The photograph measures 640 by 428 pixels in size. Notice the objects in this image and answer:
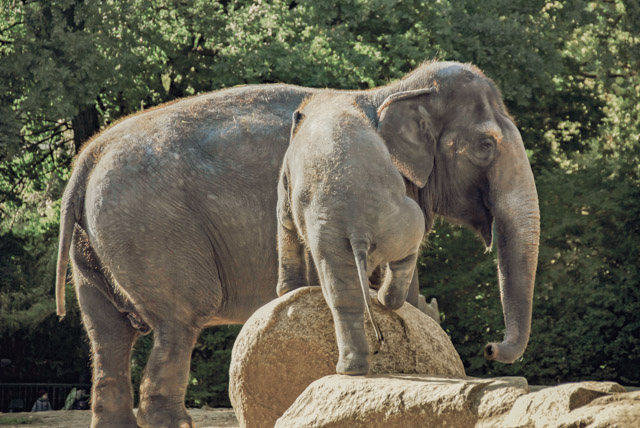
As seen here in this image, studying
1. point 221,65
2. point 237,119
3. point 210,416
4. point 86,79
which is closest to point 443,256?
point 221,65

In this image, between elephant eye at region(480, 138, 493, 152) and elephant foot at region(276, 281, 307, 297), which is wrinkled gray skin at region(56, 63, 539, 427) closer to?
elephant eye at region(480, 138, 493, 152)

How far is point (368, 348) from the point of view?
20.7 ft

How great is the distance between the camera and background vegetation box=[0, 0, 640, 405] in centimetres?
1599

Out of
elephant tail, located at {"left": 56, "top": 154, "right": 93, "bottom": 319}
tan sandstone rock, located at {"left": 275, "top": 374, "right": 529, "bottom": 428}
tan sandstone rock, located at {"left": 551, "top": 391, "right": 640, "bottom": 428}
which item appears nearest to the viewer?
tan sandstone rock, located at {"left": 551, "top": 391, "right": 640, "bottom": 428}

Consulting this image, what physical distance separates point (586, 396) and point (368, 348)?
1.72m

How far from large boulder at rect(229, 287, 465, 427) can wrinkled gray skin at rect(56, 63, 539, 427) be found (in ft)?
2.75

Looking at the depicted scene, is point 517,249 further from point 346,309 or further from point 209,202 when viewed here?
point 209,202

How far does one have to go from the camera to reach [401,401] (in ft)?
17.8

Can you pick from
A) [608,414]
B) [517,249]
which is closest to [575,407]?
[608,414]

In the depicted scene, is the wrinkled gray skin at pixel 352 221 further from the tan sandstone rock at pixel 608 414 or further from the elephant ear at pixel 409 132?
the tan sandstone rock at pixel 608 414

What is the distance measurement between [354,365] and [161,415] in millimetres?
2003

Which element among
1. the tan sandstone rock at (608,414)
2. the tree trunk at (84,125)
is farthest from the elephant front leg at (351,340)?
the tree trunk at (84,125)

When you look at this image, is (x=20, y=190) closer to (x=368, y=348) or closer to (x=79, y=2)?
(x=79, y=2)

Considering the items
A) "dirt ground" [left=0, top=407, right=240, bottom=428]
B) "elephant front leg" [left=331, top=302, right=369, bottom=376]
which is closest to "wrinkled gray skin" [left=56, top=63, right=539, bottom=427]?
"elephant front leg" [left=331, top=302, right=369, bottom=376]
